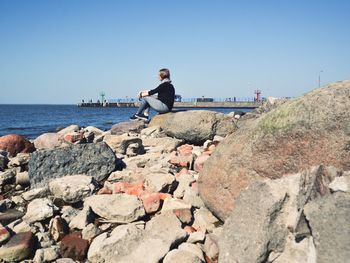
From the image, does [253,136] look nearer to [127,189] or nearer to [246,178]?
[246,178]

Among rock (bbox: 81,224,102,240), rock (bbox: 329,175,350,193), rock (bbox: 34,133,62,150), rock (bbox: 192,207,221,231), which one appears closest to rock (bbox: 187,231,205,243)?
rock (bbox: 192,207,221,231)

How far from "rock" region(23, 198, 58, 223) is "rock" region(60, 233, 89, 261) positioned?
684 millimetres

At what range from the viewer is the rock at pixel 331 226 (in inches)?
110

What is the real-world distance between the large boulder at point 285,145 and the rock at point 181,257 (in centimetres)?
82

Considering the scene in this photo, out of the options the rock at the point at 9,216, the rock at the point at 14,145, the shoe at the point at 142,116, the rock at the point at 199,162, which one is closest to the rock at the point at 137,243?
the rock at the point at 9,216

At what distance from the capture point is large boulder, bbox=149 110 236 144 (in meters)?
8.77

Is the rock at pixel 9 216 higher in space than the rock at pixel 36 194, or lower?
lower

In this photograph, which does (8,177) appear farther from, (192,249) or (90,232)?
(192,249)

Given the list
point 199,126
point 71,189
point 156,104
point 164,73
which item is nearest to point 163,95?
point 156,104

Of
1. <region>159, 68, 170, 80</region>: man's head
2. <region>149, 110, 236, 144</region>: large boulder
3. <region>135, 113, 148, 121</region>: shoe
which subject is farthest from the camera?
<region>135, 113, 148, 121</region>: shoe

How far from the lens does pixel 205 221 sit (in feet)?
14.6

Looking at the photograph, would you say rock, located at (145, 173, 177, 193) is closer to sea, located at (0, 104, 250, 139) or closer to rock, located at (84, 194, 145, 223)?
rock, located at (84, 194, 145, 223)

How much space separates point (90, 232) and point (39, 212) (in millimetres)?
906

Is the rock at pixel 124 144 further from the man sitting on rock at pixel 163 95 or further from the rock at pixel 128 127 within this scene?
the man sitting on rock at pixel 163 95
